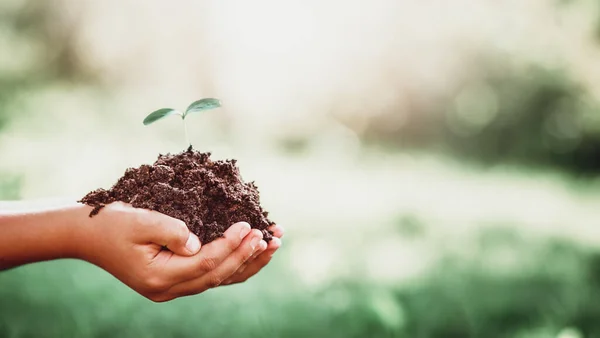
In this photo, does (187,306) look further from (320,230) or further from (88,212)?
(88,212)

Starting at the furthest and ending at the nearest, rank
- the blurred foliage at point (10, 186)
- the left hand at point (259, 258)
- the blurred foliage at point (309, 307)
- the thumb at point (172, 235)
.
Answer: the blurred foliage at point (10, 186) < the blurred foliage at point (309, 307) < the left hand at point (259, 258) < the thumb at point (172, 235)

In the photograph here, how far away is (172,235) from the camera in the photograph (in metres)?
0.90

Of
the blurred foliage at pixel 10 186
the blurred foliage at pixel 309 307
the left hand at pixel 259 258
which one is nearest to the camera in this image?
the left hand at pixel 259 258

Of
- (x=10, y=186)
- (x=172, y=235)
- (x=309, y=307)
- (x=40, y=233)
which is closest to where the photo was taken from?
(x=172, y=235)

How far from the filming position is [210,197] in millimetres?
1029

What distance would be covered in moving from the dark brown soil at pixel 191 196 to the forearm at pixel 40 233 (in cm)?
4

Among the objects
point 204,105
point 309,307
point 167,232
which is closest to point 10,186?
point 309,307

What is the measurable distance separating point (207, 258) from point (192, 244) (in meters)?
0.04

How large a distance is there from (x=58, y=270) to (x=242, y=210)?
1249 millimetres

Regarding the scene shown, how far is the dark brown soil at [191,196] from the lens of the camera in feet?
3.22

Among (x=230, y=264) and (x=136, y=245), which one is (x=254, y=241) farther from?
(x=136, y=245)

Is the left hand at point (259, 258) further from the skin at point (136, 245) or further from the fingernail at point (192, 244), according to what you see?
the fingernail at point (192, 244)

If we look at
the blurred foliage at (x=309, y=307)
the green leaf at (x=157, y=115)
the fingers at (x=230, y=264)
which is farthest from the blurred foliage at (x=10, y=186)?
the fingers at (x=230, y=264)

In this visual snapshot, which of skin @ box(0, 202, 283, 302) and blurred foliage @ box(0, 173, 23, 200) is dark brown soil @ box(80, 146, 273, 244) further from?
blurred foliage @ box(0, 173, 23, 200)
